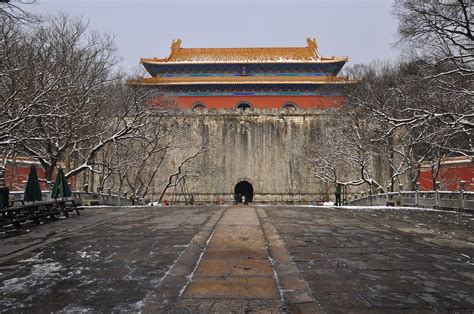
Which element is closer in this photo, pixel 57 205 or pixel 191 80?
pixel 57 205

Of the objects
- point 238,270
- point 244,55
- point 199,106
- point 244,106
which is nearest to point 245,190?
point 244,106

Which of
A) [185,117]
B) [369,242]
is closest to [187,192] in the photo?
[185,117]

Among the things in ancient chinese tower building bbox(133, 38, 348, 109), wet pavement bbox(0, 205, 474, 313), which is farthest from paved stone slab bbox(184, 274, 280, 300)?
ancient chinese tower building bbox(133, 38, 348, 109)

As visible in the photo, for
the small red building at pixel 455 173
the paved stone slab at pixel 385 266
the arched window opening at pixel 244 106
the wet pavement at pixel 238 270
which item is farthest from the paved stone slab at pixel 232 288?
the arched window opening at pixel 244 106

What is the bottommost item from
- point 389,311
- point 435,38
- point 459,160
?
point 389,311

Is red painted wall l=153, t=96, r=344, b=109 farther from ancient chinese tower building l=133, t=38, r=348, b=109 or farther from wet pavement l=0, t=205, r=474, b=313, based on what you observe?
wet pavement l=0, t=205, r=474, b=313

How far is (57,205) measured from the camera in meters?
11.1

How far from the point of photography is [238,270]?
4.70 metres

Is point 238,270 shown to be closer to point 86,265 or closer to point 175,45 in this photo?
point 86,265

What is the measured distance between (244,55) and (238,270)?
30964 millimetres

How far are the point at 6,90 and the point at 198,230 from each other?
361 inches

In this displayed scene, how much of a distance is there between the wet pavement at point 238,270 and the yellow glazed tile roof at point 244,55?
2614cm

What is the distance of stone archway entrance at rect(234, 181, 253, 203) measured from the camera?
30.8 m

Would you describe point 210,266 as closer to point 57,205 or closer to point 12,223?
point 12,223
